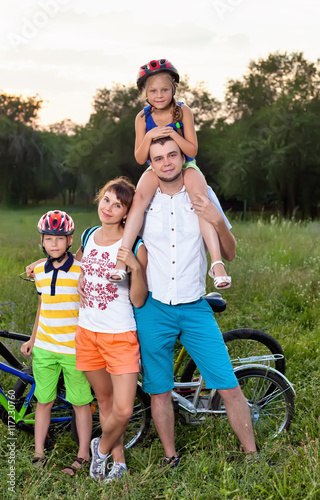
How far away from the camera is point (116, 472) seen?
3.28 meters

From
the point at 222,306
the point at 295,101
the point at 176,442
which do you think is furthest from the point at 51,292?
the point at 295,101

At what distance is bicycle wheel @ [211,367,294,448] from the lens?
3.69 meters

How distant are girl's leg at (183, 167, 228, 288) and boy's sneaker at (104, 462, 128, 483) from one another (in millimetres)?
1360

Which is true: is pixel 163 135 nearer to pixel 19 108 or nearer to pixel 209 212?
pixel 209 212

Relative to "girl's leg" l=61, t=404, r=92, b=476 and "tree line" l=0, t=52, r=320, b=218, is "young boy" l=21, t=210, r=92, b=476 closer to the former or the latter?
"girl's leg" l=61, t=404, r=92, b=476

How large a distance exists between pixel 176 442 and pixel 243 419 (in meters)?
0.78

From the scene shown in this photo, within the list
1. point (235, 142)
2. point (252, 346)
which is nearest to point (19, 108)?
point (235, 142)

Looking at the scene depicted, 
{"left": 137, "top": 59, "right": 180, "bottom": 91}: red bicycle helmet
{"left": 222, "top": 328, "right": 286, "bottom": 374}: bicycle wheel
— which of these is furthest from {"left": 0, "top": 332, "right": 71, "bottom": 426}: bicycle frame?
{"left": 137, "top": 59, "right": 180, "bottom": 91}: red bicycle helmet

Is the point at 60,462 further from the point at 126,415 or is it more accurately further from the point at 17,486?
the point at 126,415

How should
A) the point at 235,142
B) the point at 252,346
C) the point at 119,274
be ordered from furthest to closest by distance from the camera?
the point at 235,142 < the point at 252,346 < the point at 119,274

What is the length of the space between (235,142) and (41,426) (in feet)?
86.3

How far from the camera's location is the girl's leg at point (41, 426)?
11.2ft

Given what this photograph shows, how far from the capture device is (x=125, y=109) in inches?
1173

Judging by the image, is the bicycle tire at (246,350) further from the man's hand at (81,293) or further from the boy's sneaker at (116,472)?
the man's hand at (81,293)
